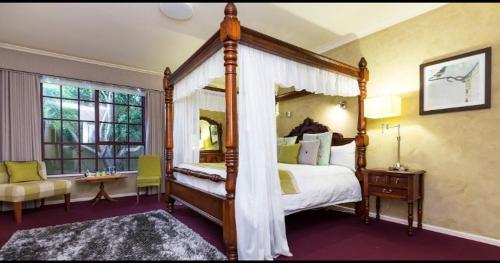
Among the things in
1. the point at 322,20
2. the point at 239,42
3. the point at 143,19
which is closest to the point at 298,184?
the point at 239,42

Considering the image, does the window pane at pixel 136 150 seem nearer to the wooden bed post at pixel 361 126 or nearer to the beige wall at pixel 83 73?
the beige wall at pixel 83 73

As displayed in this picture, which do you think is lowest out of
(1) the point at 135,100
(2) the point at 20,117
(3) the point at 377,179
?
(3) the point at 377,179

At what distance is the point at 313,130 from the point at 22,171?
4619mm

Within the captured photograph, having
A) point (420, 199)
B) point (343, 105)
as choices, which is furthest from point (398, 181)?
point (343, 105)

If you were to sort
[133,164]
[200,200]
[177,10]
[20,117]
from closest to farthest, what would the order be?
[177,10]
[200,200]
[20,117]
[133,164]

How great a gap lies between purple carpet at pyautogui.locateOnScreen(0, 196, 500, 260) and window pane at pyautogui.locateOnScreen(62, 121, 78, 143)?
1327 mm

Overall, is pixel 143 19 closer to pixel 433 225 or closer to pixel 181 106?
pixel 181 106

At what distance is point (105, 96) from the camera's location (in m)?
5.18

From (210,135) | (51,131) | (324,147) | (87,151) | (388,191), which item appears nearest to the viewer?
(388,191)

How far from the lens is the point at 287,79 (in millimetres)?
2730

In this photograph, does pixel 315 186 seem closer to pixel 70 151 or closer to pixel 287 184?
pixel 287 184

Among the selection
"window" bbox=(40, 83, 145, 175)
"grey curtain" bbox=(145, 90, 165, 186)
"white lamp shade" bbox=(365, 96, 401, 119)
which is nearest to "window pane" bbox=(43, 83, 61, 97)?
"window" bbox=(40, 83, 145, 175)

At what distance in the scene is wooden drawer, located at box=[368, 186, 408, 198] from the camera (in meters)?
2.89

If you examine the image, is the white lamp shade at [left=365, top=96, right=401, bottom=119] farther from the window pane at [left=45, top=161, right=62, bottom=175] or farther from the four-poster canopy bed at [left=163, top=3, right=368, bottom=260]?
the window pane at [left=45, top=161, right=62, bottom=175]
